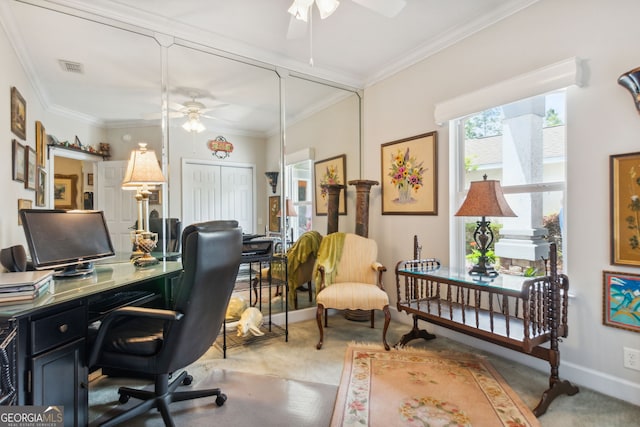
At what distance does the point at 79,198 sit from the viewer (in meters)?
2.26

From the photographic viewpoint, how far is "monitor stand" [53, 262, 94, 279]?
1.72m

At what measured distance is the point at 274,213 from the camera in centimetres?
330

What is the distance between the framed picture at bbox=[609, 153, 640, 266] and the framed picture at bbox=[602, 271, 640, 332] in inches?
3.7

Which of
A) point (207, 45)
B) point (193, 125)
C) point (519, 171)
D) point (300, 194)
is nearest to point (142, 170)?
point (193, 125)

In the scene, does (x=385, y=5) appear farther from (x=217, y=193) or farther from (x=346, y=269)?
(x=346, y=269)

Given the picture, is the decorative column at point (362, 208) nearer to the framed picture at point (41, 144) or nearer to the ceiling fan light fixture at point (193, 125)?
the ceiling fan light fixture at point (193, 125)

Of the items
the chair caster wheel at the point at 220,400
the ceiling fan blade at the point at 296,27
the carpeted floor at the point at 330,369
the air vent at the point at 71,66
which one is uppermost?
the ceiling fan blade at the point at 296,27

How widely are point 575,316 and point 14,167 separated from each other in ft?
12.2

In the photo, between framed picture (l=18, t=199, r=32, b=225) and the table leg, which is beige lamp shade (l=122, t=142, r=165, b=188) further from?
the table leg

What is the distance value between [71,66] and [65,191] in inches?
Result: 37.1

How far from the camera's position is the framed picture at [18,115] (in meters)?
1.98

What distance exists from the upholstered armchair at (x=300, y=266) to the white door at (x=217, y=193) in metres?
0.49

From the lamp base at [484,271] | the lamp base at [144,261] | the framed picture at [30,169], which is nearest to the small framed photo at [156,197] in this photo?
the lamp base at [144,261]

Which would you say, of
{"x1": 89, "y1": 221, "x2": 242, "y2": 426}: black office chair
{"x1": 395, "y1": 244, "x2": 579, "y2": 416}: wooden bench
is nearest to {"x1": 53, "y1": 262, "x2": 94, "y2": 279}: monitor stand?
{"x1": 89, "y1": 221, "x2": 242, "y2": 426}: black office chair
